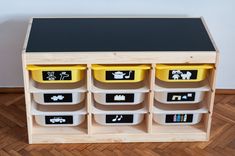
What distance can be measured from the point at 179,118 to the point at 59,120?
0.51 m

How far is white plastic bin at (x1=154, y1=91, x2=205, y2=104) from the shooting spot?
2.14 m

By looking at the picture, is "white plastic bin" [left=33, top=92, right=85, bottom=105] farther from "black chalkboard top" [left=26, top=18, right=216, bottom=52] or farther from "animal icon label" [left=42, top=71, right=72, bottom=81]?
"black chalkboard top" [left=26, top=18, right=216, bottom=52]

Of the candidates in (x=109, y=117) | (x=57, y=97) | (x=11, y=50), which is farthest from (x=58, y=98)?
(x=11, y=50)

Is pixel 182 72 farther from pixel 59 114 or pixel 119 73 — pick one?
pixel 59 114

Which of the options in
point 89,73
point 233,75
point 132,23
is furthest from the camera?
point 233,75

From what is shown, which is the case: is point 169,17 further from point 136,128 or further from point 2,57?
point 2,57

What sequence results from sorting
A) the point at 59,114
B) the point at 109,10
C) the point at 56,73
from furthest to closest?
the point at 109,10 → the point at 59,114 → the point at 56,73

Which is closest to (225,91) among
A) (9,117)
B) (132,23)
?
(132,23)

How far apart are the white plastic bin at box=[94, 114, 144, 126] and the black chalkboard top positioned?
1.08 feet

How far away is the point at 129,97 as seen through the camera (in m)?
2.14

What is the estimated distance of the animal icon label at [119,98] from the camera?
2133mm

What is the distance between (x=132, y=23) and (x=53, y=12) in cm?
37

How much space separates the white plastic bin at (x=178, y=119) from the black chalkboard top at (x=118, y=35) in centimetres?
33

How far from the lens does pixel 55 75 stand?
2057 mm
